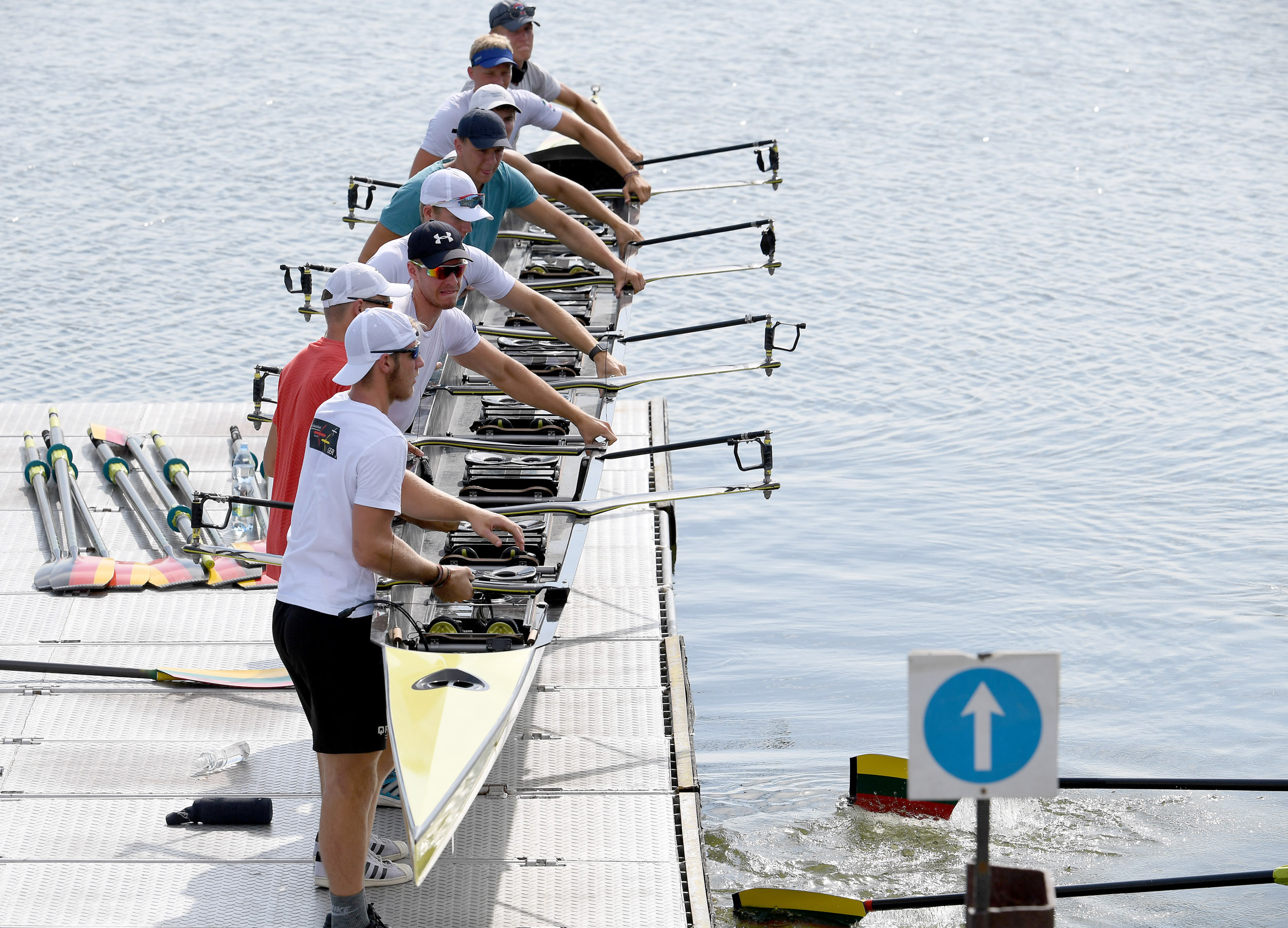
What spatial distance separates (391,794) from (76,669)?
1663 mm

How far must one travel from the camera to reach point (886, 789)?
7984 millimetres

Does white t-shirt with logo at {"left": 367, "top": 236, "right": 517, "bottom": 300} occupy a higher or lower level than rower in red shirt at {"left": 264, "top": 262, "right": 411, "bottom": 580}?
higher

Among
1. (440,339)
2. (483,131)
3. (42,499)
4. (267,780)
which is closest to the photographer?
(440,339)

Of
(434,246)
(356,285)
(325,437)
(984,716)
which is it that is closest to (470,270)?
(434,246)

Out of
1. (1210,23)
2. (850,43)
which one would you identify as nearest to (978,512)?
(850,43)

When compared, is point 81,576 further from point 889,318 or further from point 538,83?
point 889,318

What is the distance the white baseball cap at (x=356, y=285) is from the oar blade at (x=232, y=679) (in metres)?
1.91

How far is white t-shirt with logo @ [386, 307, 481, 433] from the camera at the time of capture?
19.1 ft

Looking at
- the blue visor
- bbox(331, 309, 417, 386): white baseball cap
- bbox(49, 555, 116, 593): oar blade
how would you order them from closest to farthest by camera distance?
bbox(331, 309, 417, 386): white baseball cap
bbox(49, 555, 116, 593): oar blade
the blue visor

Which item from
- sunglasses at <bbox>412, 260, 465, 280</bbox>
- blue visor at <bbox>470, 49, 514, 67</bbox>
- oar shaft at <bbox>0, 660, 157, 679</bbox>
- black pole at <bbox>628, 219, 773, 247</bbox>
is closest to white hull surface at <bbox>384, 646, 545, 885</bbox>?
sunglasses at <bbox>412, 260, 465, 280</bbox>

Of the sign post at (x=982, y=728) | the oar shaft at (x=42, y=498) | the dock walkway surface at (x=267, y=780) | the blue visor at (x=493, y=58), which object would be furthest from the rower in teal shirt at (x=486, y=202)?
the sign post at (x=982, y=728)

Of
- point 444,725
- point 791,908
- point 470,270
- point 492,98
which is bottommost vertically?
point 791,908

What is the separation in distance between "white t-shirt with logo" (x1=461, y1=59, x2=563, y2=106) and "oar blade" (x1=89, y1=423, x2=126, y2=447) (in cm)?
308

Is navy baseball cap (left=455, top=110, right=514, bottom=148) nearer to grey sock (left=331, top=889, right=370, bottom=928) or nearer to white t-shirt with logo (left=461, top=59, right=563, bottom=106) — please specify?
white t-shirt with logo (left=461, top=59, right=563, bottom=106)
